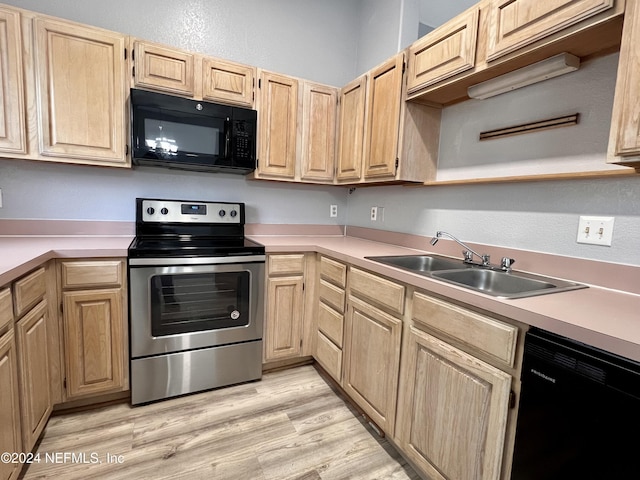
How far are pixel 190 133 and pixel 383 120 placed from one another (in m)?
1.20

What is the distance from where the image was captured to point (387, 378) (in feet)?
5.03

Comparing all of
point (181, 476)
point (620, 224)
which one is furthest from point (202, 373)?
point (620, 224)

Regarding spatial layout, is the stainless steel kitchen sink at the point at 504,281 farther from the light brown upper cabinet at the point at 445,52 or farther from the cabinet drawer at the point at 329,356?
the light brown upper cabinet at the point at 445,52

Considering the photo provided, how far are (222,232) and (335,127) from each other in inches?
46.4

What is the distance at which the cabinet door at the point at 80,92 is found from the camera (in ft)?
5.67

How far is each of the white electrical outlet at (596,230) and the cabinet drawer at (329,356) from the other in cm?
133

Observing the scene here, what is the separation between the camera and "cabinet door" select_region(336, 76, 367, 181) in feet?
7.31

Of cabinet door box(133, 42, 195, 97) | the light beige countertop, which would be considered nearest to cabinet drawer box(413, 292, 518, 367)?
the light beige countertop

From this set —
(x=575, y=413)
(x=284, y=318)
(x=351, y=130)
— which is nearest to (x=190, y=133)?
(x=351, y=130)

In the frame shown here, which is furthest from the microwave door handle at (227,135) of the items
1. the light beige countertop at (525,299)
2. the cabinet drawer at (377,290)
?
the cabinet drawer at (377,290)

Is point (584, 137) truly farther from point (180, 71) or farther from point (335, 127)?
point (180, 71)

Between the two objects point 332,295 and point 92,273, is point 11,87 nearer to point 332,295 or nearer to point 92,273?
point 92,273

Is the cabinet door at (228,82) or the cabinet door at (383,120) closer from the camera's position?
the cabinet door at (383,120)

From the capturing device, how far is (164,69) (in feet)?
6.35
